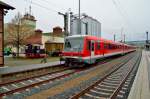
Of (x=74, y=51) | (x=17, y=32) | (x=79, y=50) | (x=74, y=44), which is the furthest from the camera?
(x=17, y=32)

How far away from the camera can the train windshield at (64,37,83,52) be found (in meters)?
20.2

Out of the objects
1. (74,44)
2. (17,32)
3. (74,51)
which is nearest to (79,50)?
(74,51)

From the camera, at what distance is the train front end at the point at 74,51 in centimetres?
2000

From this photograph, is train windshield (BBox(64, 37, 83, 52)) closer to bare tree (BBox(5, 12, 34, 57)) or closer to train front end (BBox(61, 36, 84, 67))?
train front end (BBox(61, 36, 84, 67))

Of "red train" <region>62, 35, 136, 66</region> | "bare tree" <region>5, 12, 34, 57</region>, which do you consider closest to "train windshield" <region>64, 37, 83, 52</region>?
"red train" <region>62, 35, 136, 66</region>

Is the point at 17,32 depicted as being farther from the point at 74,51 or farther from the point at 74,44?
the point at 74,51

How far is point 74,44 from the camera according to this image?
67.9 ft

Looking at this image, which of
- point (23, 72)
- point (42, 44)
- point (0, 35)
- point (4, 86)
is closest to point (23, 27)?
point (42, 44)

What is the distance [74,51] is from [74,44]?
2.25ft

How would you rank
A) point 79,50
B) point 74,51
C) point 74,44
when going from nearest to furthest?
1. point 79,50
2. point 74,51
3. point 74,44

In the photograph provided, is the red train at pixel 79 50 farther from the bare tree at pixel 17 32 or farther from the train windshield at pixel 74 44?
the bare tree at pixel 17 32

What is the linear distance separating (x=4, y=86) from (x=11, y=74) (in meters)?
3.40

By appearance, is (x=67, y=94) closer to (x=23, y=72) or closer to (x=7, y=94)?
(x=7, y=94)

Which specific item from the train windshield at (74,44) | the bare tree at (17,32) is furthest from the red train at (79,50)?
the bare tree at (17,32)
